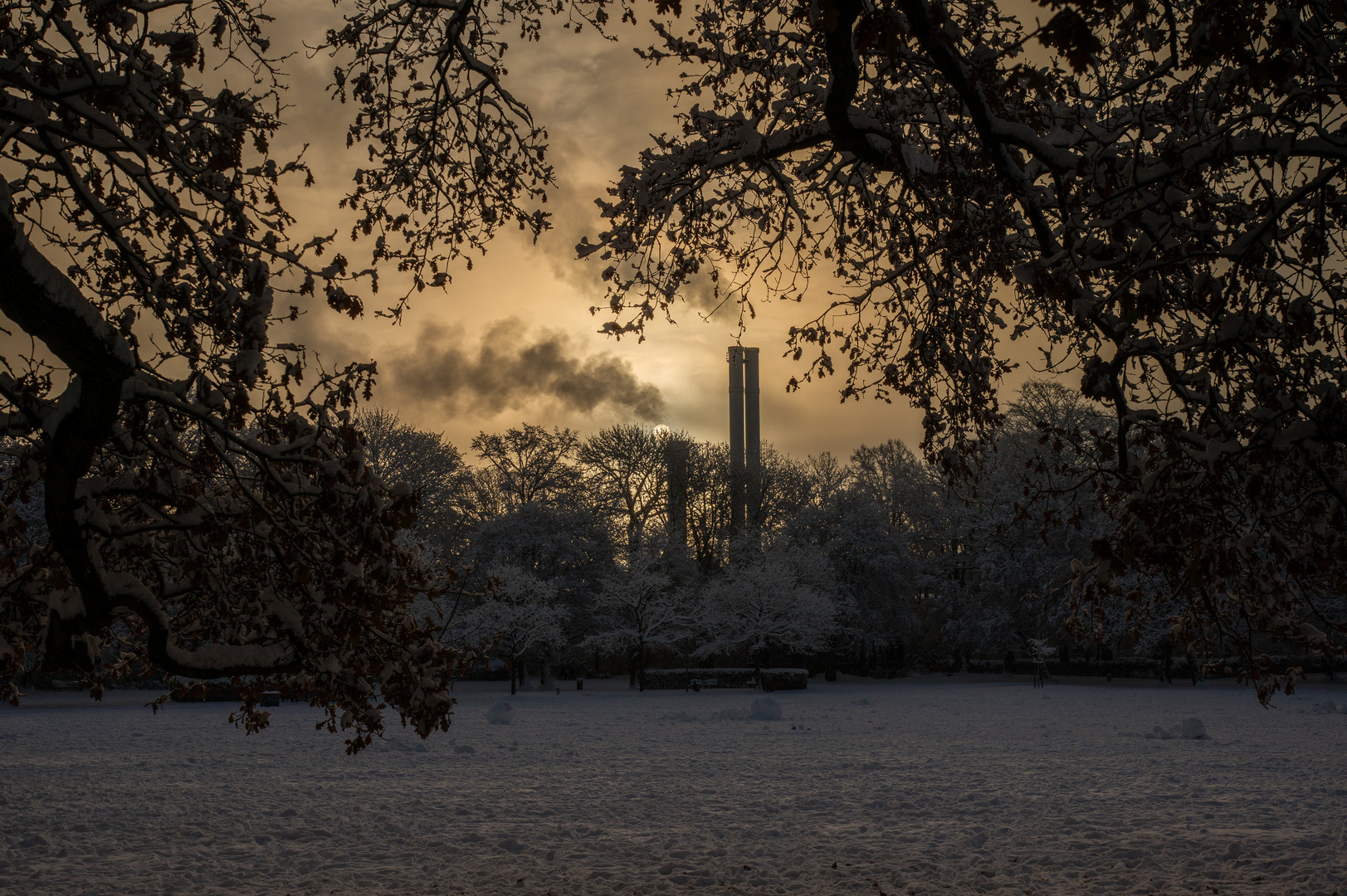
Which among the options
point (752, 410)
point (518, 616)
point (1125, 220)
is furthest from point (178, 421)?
point (752, 410)

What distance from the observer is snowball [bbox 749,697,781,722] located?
25.0 meters

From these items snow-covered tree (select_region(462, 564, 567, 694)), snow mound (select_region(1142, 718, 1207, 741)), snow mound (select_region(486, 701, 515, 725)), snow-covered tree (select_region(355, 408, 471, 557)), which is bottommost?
snow mound (select_region(486, 701, 515, 725))

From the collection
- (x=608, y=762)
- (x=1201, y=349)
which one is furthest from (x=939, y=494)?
(x=1201, y=349)

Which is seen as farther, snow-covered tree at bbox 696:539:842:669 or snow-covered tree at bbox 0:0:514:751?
snow-covered tree at bbox 696:539:842:669

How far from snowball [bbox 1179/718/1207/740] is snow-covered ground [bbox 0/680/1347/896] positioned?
640 mm

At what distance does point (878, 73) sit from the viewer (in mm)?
7926

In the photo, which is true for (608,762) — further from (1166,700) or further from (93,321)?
(1166,700)

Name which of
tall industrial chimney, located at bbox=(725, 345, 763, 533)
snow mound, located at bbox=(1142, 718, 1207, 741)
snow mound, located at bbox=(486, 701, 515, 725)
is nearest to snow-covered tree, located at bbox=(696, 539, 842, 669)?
tall industrial chimney, located at bbox=(725, 345, 763, 533)

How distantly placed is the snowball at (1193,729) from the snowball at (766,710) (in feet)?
31.7

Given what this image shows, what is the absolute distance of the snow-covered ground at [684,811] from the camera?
8648 millimetres

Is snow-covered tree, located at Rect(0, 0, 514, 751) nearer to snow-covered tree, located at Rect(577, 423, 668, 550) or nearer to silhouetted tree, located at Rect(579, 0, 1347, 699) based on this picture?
silhouetted tree, located at Rect(579, 0, 1347, 699)

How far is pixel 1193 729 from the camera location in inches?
771

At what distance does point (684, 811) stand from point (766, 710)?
13688 mm

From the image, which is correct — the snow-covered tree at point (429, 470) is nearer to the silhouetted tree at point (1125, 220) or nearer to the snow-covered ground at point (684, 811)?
the snow-covered ground at point (684, 811)
